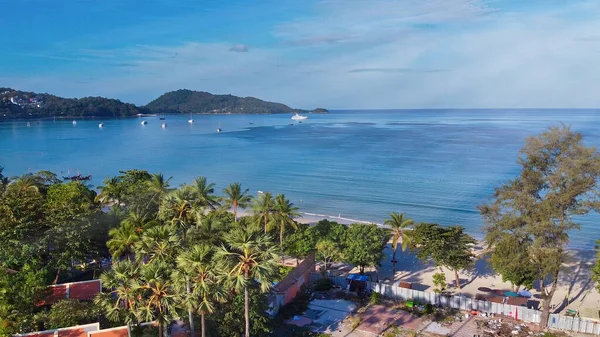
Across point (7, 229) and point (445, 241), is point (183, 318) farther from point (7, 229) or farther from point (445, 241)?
point (445, 241)

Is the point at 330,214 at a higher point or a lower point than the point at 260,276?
lower

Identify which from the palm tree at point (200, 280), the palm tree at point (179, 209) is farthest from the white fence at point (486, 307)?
the palm tree at point (200, 280)

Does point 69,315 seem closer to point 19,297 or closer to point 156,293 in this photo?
point 19,297

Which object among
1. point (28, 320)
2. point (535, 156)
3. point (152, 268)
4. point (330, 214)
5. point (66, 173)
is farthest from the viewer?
point (66, 173)

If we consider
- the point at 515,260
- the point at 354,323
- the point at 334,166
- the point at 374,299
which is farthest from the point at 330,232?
the point at 334,166

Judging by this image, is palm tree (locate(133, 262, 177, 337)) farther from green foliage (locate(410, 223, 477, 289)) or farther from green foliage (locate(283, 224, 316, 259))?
green foliage (locate(410, 223, 477, 289))

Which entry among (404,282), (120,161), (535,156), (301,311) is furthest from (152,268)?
(120,161)

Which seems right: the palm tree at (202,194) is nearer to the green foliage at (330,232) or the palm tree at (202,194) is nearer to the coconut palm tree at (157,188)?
the coconut palm tree at (157,188)

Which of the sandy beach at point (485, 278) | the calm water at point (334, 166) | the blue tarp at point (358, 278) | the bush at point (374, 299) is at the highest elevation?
the calm water at point (334, 166)
